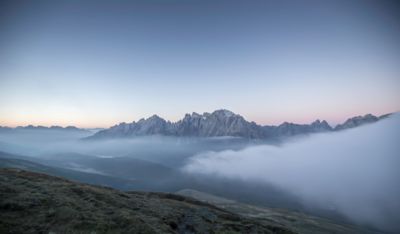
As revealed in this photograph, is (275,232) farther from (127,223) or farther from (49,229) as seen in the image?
(49,229)

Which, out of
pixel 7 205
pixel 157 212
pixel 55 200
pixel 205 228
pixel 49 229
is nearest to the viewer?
pixel 49 229

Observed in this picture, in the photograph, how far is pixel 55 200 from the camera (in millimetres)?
35125

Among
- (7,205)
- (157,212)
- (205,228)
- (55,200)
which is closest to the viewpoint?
(7,205)

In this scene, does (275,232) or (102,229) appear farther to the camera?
(275,232)

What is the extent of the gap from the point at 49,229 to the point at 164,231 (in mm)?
14018

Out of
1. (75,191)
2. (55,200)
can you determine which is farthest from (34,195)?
(75,191)

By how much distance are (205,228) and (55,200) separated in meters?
24.7

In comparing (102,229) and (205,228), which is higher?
(102,229)

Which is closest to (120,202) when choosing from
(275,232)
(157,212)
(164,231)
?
(157,212)

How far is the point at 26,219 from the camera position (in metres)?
27.8

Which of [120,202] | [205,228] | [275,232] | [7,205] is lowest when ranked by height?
[275,232]

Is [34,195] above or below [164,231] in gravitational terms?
above

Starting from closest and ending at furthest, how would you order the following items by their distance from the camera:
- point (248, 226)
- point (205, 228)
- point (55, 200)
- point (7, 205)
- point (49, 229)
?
1. point (49, 229)
2. point (7, 205)
3. point (55, 200)
4. point (205, 228)
5. point (248, 226)

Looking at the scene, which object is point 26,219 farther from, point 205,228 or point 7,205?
point 205,228
